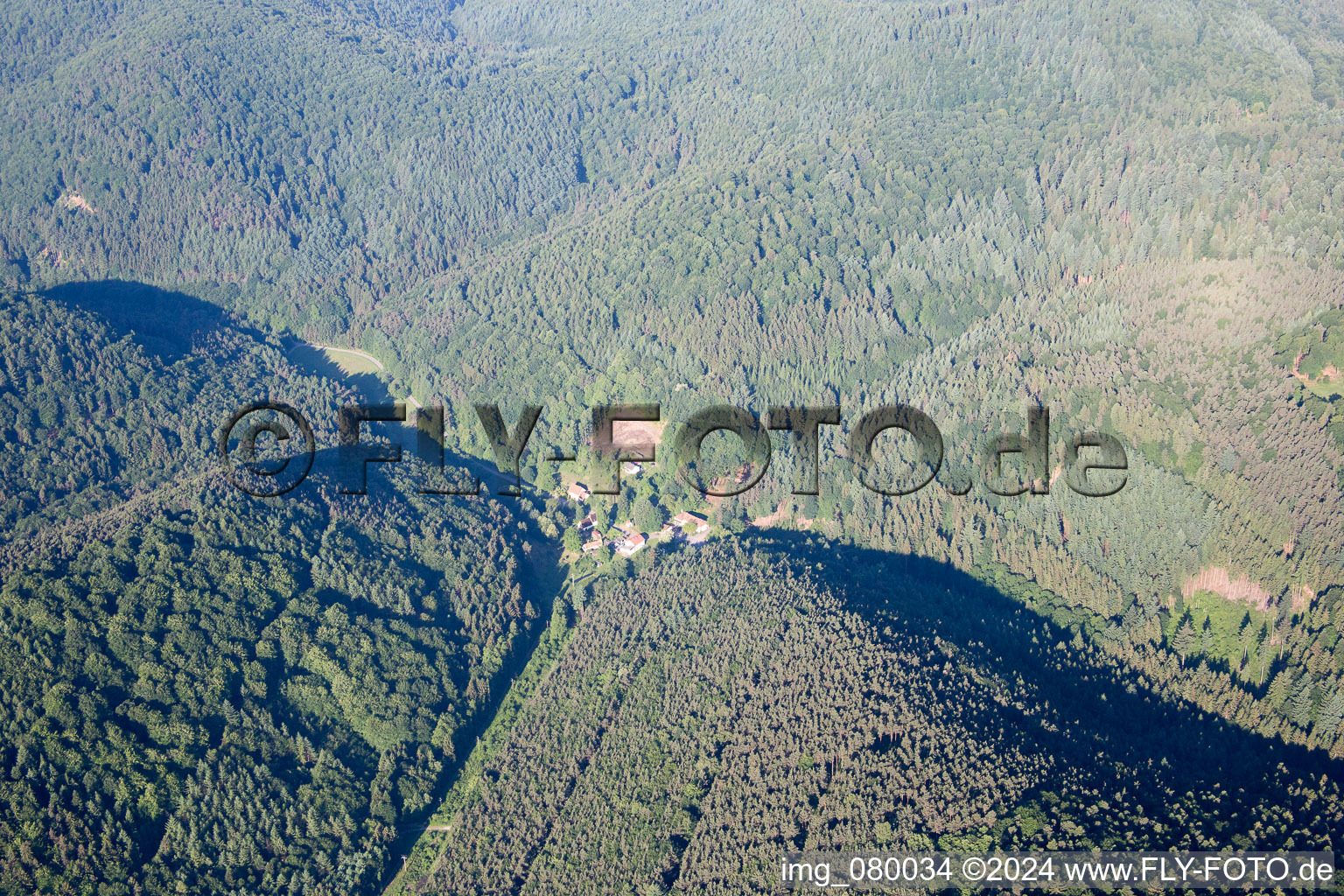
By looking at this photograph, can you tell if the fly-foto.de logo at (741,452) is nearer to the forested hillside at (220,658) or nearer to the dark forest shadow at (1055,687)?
the forested hillside at (220,658)

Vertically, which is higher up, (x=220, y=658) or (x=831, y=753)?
(x=220, y=658)

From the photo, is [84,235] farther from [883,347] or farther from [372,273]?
[883,347]

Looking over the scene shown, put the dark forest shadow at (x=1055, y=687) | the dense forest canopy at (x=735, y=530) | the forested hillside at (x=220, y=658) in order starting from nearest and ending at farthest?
the dark forest shadow at (x=1055, y=687) < the dense forest canopy at (x=735, y=530) < the forested hillside at (x=220, y=658)

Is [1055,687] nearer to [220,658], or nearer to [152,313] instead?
[220,658]

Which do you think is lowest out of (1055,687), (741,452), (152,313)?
(1055,687)

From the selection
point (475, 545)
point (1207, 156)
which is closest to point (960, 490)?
point (475, 545)

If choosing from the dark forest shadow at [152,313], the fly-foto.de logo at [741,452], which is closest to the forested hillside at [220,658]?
the fly-foto.de logo at [741,452]

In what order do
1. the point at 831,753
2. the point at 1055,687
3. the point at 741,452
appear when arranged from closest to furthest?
1. the point at 831,753
2. the point at 1055,687
3. the point at 741,452

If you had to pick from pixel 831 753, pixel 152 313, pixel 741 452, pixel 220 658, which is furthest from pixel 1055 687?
pixel 152 313
